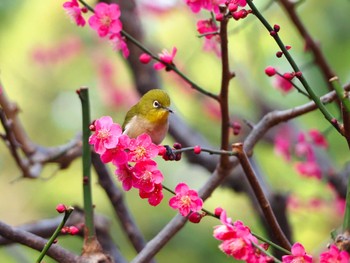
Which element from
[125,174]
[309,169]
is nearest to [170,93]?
[309,169]

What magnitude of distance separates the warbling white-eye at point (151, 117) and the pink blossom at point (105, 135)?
0.58 meters

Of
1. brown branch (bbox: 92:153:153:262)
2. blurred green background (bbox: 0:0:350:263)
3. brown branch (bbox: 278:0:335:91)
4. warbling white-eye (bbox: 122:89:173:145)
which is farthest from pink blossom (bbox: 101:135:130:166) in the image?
blurred green background (bbox: 0:0:350:263)

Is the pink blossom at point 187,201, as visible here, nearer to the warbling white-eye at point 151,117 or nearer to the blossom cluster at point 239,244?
the blossom cluster at point 239,244

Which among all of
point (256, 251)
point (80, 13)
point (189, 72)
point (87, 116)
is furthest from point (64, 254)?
point (189, 72)

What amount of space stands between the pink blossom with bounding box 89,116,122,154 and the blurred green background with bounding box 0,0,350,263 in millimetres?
2901

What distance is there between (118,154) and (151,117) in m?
0.63

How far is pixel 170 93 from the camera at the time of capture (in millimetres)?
6367

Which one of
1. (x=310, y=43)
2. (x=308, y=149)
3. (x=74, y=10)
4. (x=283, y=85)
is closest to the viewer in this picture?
(x=74, y=10)

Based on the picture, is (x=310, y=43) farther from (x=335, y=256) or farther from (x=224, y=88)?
(x=335, y=256)

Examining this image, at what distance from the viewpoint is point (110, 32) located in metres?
2.11

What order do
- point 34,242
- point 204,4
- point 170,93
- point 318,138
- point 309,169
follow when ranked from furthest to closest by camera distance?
point 170,93 < point 309,169 < point 318,138 < point 204,4 < point 34,242

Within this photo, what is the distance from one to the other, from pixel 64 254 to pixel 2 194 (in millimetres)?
5091

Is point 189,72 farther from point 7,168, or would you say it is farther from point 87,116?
point 87,116

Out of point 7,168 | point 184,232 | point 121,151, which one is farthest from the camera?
point 7,168
